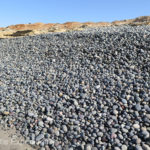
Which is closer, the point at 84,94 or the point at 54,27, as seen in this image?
the point at 84,94

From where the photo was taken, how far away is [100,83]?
7.06 meters

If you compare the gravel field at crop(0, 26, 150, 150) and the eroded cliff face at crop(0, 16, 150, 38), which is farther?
the eroded cliff face at crop(0, 16, 150, 38)

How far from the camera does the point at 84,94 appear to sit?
6.53 metres

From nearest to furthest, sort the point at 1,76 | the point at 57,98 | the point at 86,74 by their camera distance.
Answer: the point at 57,98 < the point at 86,74 < the point at 1,76

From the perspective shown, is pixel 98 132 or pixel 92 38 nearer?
pixel 98 132

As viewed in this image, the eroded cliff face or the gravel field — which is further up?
the eroded cliff face

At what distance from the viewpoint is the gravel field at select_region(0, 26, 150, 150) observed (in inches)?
197

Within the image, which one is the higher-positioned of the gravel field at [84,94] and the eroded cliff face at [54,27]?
the eroded cliff face at [54,27]

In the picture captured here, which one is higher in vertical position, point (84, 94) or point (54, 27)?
point (54, 27)

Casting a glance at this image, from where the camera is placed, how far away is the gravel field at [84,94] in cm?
502

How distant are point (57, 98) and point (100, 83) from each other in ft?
5.66

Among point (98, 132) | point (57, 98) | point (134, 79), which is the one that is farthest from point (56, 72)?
point (98, 132)

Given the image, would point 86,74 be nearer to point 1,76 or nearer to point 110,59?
point 110,59

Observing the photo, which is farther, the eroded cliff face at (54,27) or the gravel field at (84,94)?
the eroded cliff face at (54,27)
